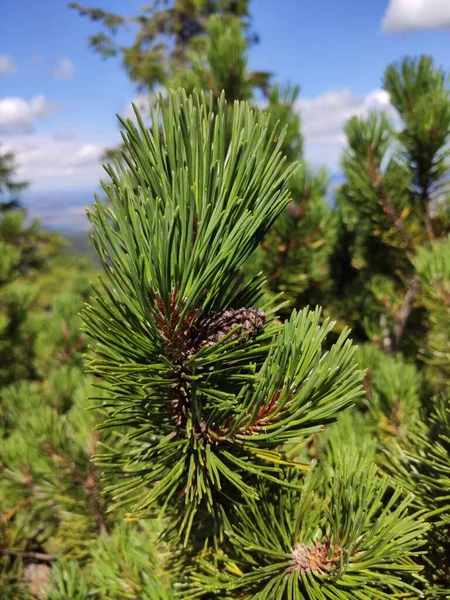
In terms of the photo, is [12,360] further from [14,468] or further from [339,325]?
[339,325]

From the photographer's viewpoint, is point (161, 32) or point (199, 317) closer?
point (199, 317)

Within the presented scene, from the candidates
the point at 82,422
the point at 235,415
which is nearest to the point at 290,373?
the point at 235,415

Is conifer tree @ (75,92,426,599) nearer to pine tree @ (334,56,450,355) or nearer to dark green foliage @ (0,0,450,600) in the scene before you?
dark green foliage @ (0,0,450,600)

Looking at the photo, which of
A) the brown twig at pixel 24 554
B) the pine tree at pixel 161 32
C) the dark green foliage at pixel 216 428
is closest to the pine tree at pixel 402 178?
the dark green foliage at pixel 216 428

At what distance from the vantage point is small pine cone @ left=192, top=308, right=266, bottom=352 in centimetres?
68

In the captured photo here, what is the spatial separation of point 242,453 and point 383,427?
652 millimetres

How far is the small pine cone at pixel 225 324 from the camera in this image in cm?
68

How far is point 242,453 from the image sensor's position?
797mm

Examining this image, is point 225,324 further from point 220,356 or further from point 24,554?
point 24,554

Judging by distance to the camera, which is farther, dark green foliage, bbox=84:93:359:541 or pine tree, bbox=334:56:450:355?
pine tree, bbox=334:56:450:355

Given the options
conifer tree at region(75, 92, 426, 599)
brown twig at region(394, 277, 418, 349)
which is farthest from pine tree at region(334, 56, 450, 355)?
conifer tree at region(75, 92, 426, 599)

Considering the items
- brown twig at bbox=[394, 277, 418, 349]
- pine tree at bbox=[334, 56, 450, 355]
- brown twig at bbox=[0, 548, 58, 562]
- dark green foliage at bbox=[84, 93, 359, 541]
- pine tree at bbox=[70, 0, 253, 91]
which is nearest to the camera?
dark green foliage at bbox=[84, 93, 359, 541]

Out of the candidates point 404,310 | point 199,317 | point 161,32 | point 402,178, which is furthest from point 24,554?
point 161,32

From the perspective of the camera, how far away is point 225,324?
2.28ft
